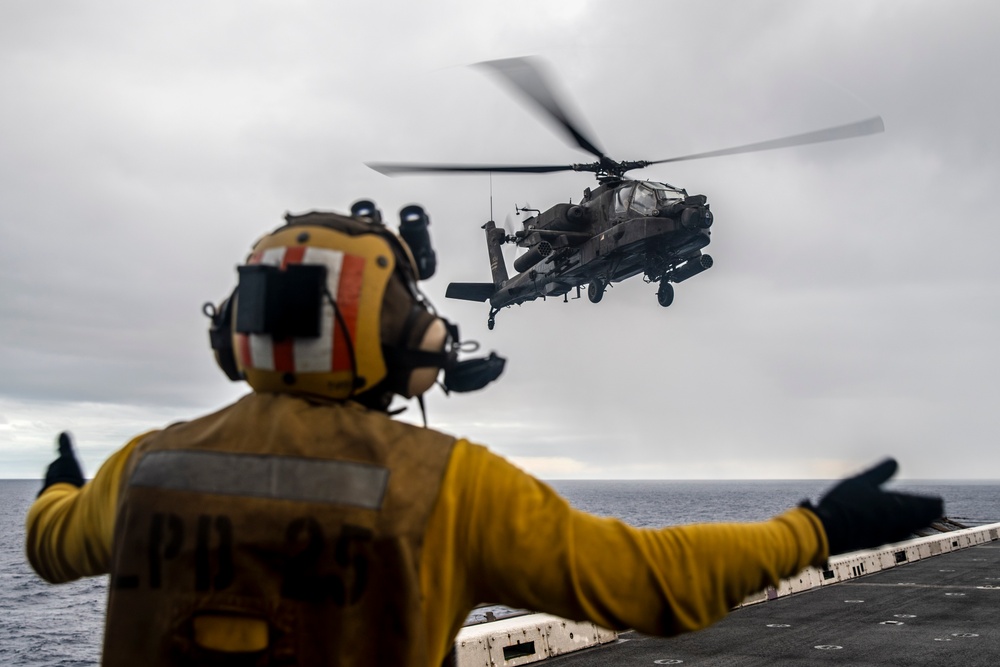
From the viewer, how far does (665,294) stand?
73.7ft

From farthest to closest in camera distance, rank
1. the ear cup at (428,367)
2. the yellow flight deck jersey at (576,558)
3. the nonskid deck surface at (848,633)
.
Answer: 1. the nonskid deck surface at (848,633)
2. the ear cup at (428,367)
3. the yellow flight deck jersey at (576,558)

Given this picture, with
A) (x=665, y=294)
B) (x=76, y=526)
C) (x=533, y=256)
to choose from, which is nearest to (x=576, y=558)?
(x=76, y=526)

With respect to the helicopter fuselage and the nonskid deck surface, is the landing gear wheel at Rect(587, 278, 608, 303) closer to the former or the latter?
the helicopter fuselage

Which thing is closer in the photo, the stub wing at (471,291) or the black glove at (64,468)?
the black glove at (64,468)

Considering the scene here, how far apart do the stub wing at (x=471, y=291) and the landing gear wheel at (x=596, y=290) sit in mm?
6529

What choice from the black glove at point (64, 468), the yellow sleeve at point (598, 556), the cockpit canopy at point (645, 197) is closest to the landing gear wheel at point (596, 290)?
the cockpit canopy at point (645, 197)

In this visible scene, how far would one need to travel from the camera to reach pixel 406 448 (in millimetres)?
2051

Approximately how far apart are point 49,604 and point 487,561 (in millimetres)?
44581

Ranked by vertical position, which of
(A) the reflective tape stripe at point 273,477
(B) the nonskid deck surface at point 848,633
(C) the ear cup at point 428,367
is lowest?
(B) the nonskid deck surface at point 848,633

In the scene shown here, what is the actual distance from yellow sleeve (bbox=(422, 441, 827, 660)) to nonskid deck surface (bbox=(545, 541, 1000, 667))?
632cm

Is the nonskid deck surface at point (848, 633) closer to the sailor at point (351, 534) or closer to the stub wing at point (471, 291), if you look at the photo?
the sailor at point (351, 534)

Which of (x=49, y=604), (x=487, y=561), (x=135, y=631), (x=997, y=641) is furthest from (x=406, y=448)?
(x=49, y=604)

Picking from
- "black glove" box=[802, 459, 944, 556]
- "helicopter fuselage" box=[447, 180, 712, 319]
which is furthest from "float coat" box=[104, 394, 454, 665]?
"helicopter fuselage" box=[447, 180, 712, 319]

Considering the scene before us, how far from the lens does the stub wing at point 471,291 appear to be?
29.6 m
